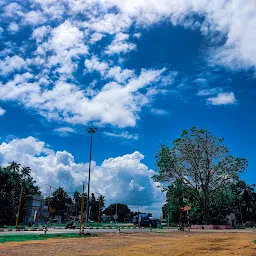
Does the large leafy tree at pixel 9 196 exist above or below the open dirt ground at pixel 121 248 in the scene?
above

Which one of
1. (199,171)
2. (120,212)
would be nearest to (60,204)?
(120,212)

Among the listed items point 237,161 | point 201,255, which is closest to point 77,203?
point 237,161

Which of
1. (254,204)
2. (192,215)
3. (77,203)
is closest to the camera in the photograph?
(192,215)

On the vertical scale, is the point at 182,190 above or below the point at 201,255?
above

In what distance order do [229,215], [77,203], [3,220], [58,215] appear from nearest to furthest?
[3,220] → [229,215] → [58,215] → [77,203]

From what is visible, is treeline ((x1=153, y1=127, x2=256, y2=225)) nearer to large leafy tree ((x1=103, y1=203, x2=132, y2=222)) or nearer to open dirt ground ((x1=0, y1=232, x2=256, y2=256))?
open dirt ground ((x1=0, y1=232, x2=256, y2=256))

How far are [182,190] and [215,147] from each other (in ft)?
33.2

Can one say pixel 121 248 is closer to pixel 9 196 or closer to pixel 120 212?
pixel 9 196

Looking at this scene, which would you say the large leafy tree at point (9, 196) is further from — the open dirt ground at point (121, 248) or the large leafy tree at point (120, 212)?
the large leafy tree at point (120, 212)

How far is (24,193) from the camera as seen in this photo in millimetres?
67312

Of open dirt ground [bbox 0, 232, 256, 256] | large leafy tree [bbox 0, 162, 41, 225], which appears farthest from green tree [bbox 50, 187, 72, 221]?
open dirt ground [bbox 0, 232, 256, 256]

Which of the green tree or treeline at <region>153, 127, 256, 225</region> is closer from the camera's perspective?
treeline at <region>153, 127, 256, 225</region>

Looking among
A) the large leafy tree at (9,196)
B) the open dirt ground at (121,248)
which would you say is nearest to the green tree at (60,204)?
→ the large leafy tree at (9,196)

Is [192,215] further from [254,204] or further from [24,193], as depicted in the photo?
[24,193]
